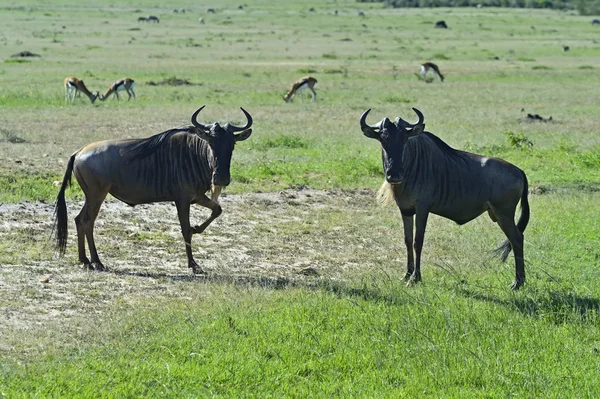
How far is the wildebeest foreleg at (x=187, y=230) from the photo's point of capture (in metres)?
9.94

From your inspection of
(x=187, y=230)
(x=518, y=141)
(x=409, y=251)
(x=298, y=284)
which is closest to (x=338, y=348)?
(x=298, y=284)

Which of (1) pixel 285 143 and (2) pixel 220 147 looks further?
(1) pixel 285 143

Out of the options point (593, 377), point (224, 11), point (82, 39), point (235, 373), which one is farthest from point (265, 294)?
point (224, 11)

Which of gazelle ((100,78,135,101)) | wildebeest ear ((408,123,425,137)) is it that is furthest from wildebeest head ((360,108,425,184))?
gazelle ((100,78,135,101))

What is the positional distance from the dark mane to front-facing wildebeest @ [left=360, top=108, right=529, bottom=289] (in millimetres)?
2307

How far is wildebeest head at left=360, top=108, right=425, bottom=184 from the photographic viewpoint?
30.2ft

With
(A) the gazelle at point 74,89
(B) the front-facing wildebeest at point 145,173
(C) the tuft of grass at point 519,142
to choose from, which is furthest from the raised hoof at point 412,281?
(A) the gazelle at point 74,89

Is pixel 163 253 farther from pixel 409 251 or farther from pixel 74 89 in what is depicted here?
pixel 74 89

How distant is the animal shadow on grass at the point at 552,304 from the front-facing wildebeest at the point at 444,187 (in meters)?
0.52

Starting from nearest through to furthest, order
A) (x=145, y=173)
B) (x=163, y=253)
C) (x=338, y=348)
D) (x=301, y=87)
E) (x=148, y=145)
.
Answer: (x=338, y=348), (x=145, y=173), (x=148, y=145), (x=163, y=253), (x=301, y=87)

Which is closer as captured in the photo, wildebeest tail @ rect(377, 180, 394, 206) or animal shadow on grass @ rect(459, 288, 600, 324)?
animal shadow on grass @ rect(459, 288, 600, 324)

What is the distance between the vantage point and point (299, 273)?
10.0 meters

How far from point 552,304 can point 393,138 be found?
2172mm

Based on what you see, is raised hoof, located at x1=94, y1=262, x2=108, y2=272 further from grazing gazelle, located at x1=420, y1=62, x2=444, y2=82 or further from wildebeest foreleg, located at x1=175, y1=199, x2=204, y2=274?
grazing gazelle, located at x1=420, y1=62, x2=444, y2=82
